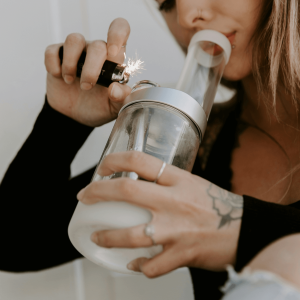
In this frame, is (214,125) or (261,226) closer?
(261,226)

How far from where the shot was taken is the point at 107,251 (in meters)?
0.44

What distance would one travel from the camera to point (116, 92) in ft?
1.98

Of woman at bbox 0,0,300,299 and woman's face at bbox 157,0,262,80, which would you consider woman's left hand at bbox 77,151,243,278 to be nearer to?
woman at bbox 0,0,300,299

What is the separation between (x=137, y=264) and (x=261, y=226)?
17 cm

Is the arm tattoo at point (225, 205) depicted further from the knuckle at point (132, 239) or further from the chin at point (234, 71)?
the chin at point (234, 71)

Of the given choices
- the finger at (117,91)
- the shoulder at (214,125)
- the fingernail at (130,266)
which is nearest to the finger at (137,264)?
the fingernail at (130,266)

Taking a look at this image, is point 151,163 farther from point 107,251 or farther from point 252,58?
point 252,58

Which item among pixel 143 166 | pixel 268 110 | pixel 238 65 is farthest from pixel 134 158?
pixel 268 110

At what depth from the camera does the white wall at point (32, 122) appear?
0.77 metres

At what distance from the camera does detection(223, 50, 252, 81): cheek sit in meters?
0.75

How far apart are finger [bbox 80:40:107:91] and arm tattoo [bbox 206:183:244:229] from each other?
0.34 meters

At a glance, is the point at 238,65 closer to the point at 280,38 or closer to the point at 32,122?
the point at 280,38

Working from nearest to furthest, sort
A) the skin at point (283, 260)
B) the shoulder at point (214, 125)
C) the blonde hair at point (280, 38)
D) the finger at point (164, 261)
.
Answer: the skin at point (283, 260)
the finger at point (164, 261)
the blonde hair at point (280, 38)
the shoulder at point (214, 125)

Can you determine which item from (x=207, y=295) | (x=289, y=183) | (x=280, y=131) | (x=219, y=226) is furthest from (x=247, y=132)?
(x=219, y=226)
